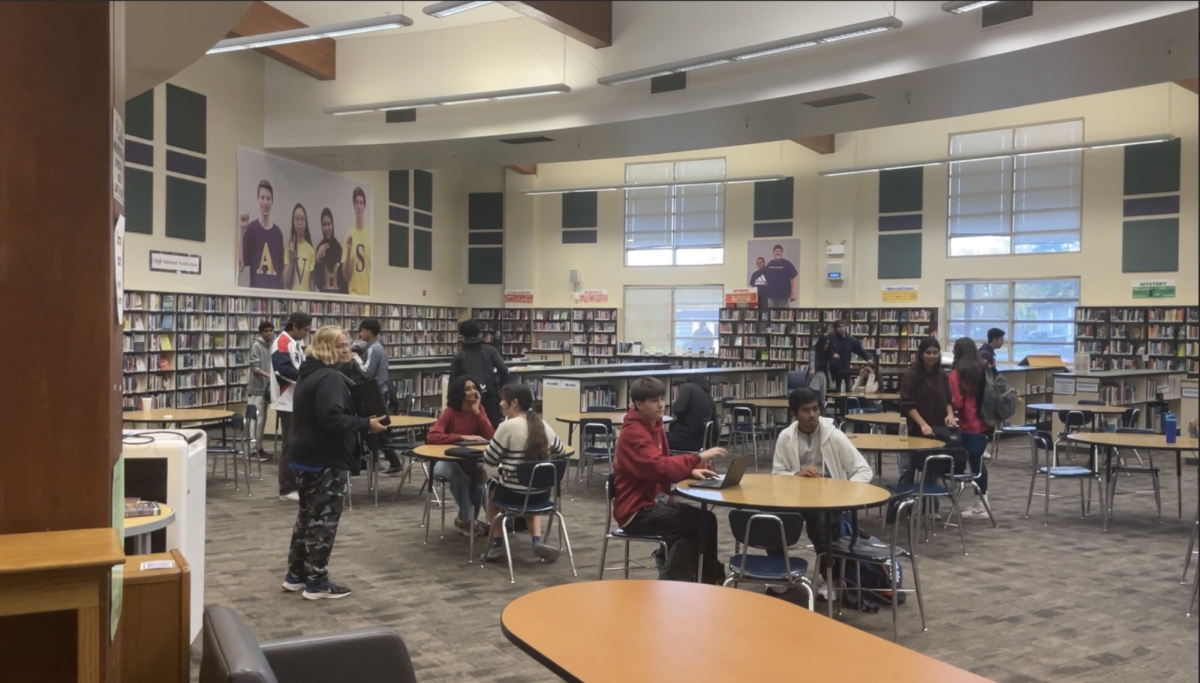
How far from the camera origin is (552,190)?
698 inches

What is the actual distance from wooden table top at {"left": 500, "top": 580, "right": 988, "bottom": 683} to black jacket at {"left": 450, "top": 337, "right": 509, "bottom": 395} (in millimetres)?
5662

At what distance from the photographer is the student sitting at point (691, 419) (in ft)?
22.8

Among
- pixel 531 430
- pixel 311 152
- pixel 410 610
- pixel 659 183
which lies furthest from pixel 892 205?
pixel 410 610

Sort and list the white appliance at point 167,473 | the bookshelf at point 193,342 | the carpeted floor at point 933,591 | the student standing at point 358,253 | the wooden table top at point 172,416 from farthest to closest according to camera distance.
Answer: the student standing at point 358,253
the bookshelf at point 193,342
the wooden table top at point 172,416
the carpeted floor at point 933,591
the white appliance at point 167,473

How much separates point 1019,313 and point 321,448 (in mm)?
13541

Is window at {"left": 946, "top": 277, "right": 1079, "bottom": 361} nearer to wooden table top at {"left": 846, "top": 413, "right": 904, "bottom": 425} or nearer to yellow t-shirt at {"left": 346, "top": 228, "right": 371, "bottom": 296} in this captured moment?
wooden table top at {"left": 846, "top": 413, "right": 904, "bottom": 425}

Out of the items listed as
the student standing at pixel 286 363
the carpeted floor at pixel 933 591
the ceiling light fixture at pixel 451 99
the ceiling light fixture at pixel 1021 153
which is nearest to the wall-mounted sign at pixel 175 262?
the ceiling light fixture at pixel 451 99

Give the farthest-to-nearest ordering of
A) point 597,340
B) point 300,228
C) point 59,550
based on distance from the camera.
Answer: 1. point 597,340
2. point 300,228
3. point 59,550

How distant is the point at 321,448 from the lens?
4555mm

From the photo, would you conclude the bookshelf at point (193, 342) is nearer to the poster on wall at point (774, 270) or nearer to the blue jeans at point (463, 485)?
the blue jeans at point (463, 485)

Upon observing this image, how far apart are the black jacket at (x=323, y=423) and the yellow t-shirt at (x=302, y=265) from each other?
31.2 feet

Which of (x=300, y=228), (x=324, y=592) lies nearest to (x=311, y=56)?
(x=300, y=228)

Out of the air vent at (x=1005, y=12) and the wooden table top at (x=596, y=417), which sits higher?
the air vent at (x=1005, y=12)

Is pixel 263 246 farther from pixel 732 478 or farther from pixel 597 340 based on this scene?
pixel 732 478
